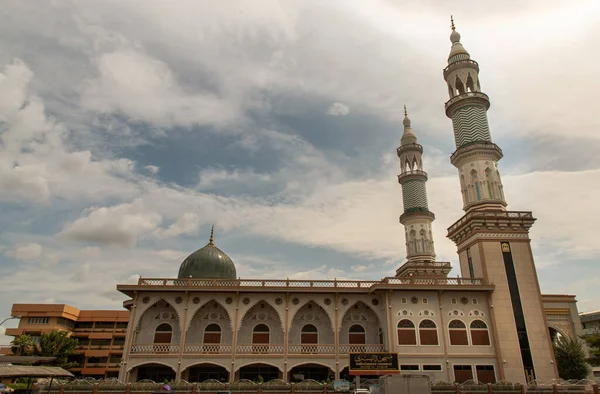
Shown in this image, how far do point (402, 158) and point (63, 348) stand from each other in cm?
4446

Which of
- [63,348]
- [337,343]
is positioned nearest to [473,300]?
[337,343]

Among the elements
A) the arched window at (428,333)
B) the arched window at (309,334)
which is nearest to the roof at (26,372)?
the arched window at (309,334)

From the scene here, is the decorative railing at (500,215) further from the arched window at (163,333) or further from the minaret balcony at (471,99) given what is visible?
the arched window at (163,333)

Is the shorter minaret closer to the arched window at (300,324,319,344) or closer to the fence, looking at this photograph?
the arched window at (300,324,319,344)

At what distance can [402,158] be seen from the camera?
4947 centimetres

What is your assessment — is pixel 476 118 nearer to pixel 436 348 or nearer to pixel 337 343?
pixel 436 348

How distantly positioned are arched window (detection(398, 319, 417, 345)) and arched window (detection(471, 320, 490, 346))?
425 centimetres

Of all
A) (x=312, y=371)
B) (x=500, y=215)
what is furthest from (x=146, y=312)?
(x=500, y=215)

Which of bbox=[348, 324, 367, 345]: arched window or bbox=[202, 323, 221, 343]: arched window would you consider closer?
bbox=[202, 323, 221, 343]: arched window

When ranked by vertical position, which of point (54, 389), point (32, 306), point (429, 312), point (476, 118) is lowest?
point (54, 389)

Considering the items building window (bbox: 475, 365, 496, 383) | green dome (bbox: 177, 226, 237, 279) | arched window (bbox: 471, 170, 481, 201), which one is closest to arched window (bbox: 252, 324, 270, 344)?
green dome (bbox: 177, 226, 237, 279)

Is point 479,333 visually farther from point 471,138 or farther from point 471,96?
point 471,96

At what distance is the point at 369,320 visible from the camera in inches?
1335

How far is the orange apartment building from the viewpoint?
184ft
